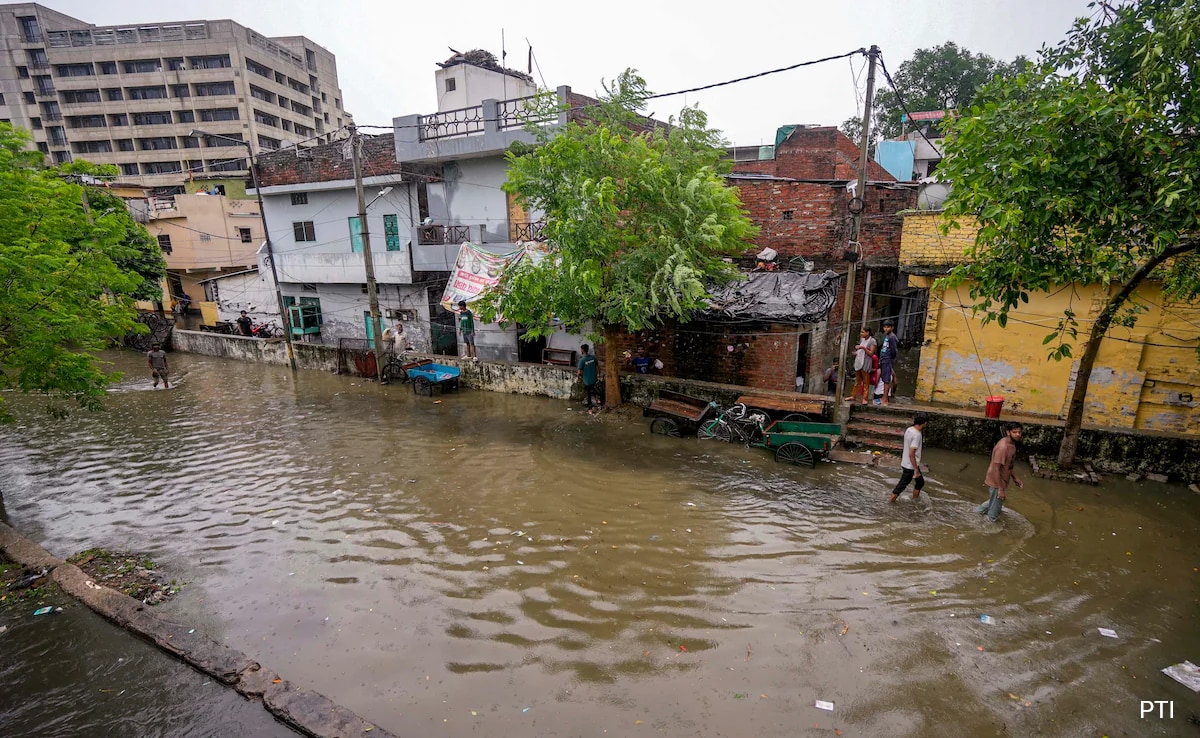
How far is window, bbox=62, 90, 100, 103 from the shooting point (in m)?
45.1

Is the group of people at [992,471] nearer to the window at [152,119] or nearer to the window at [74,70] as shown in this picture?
the window at [152,119]

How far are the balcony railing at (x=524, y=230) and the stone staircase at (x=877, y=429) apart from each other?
10.1 meters

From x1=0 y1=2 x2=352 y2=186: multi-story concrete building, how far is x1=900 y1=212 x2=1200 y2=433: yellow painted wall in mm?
48854

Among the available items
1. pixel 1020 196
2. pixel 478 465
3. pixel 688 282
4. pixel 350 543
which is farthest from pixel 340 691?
pixel 1020 196

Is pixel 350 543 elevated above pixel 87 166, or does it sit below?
below

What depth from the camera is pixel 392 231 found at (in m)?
20.1

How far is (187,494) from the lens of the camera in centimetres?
963

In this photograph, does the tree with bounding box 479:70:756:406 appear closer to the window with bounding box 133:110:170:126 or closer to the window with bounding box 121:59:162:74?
the window with bounding box 133:110:170:126

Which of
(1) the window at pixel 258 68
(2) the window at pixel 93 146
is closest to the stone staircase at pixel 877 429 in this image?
(1) the window at pixel 258 68

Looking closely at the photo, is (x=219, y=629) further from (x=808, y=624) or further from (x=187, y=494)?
(x=808, y=624)

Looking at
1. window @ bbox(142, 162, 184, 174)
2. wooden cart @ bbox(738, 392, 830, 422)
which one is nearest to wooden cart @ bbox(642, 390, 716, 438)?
wooden cart @ bbox(738, 392, 830, 422)

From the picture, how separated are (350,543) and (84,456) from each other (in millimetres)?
8505
